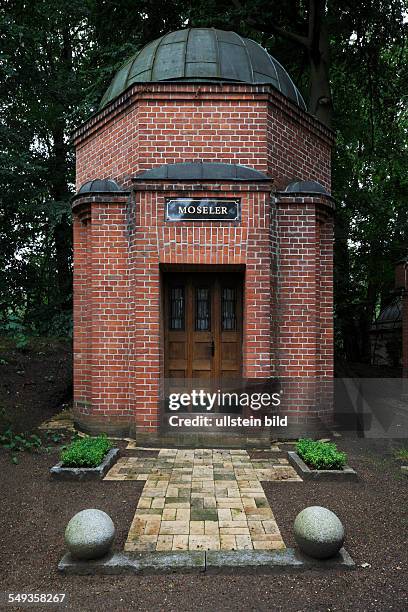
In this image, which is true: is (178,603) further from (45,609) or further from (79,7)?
(79,7)

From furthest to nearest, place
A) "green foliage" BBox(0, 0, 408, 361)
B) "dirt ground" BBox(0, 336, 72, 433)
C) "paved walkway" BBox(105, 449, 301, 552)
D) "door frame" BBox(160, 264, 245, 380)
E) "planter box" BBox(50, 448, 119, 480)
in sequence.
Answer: "green foliage" BBox(0, 0, 408, 361), "dirt ground" BBox(0, 336, 72, 433), "door frame" BBox(160, 264, 245, 380), "planter box" BBox(50, 448, 119, 480), "paved walkway" BBox(105, 449, 301, 552)

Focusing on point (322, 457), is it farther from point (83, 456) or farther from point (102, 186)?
point (102, 186)

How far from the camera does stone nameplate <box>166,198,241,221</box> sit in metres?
7.47

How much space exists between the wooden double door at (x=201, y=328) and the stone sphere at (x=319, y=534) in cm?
414

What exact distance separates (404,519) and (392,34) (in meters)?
13.5

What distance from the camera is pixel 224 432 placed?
7555 millimetres

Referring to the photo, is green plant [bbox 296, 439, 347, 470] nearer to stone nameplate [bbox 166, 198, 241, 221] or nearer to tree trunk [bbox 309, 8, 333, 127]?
stone nameplate [bbox 166, 198, 241, 221]

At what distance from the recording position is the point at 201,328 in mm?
8023

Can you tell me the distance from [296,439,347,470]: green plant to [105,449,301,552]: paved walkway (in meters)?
0.28

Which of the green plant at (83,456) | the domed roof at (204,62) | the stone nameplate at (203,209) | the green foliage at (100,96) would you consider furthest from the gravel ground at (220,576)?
the green foliage at (100,96)

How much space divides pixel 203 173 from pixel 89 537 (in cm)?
550

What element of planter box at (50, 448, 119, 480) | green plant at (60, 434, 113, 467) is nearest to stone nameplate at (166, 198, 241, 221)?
green plant at (60, 434, 113, 467)

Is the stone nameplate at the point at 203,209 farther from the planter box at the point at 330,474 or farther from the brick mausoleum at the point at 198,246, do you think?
the planter box at the point at 330,474

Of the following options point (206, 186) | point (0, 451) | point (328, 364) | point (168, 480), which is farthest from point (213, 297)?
point (0, 451)
